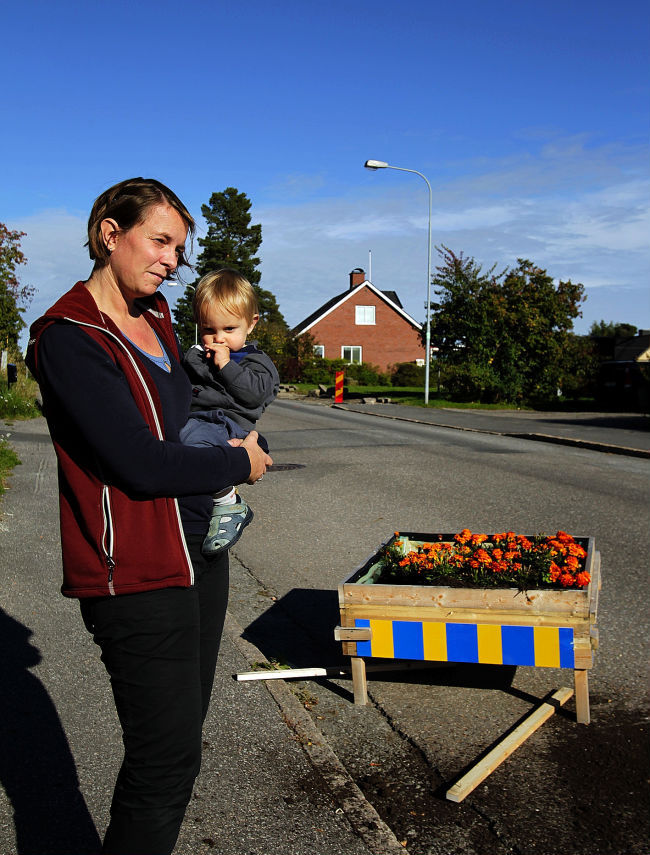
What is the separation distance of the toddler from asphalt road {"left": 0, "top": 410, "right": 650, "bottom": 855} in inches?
51.3

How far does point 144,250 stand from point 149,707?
115cm

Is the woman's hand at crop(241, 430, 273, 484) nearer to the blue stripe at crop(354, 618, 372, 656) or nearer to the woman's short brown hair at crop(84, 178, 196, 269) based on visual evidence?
the woman's short brown hair at crop(84, 178, 196, 269)

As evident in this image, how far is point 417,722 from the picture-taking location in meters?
4.18

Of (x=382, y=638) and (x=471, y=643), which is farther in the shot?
(x=382, y=638)

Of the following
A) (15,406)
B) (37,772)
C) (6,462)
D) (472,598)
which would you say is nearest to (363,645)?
(472,598)

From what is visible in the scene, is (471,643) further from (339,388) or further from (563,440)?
(339,388)

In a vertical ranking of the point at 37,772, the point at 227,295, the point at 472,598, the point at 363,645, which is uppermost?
the point at 227,295

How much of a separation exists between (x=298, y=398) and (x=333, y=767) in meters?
35.3

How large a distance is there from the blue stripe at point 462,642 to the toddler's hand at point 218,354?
6.32ft

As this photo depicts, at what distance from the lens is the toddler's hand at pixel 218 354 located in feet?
9.58

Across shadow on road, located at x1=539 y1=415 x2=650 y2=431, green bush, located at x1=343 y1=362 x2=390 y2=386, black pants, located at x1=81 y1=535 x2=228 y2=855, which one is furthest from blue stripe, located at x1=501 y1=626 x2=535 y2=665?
green bush, located at x1=343 y1=362 x2=390 y2=386

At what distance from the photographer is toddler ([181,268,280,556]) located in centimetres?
Answer: 284

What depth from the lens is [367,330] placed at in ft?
215

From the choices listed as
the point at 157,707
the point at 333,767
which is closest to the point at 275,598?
the point at 333,767
